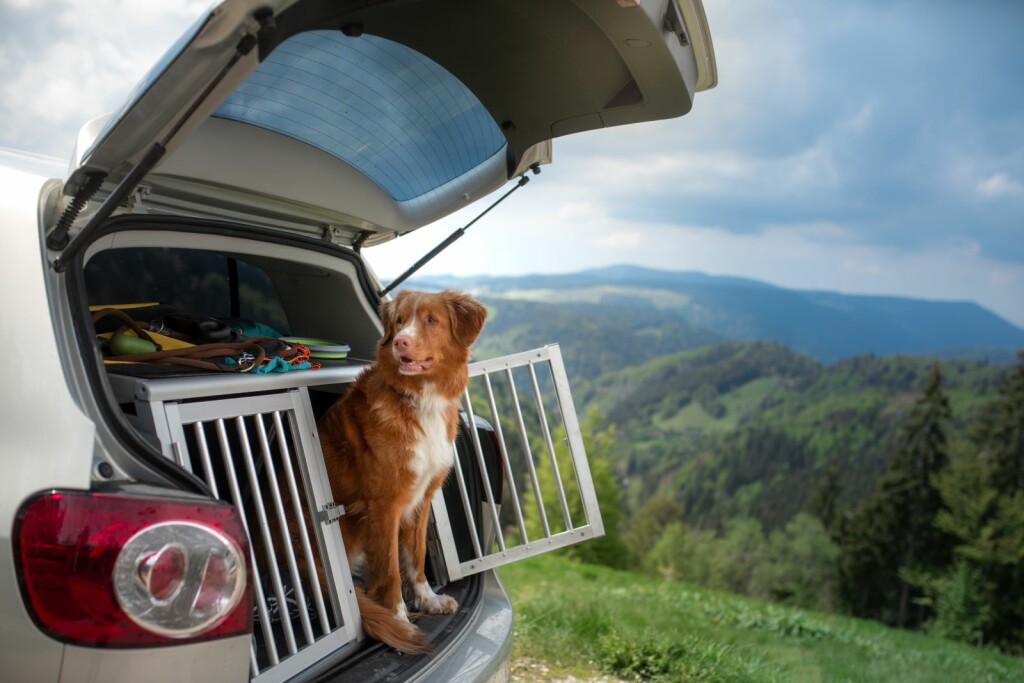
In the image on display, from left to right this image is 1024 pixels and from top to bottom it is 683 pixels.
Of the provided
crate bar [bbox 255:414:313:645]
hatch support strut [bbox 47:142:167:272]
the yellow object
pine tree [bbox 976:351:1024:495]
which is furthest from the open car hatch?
pine tree [bbox 976:351:1024:495]

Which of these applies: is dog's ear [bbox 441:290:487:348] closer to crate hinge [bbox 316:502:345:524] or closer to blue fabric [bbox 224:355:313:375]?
blue fabric [bbox 224:355:313:375]

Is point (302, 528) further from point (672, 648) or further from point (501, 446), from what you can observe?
point (672, 648)

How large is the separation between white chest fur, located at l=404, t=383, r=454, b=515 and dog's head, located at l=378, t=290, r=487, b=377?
11 cm

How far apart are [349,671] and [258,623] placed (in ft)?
1.69

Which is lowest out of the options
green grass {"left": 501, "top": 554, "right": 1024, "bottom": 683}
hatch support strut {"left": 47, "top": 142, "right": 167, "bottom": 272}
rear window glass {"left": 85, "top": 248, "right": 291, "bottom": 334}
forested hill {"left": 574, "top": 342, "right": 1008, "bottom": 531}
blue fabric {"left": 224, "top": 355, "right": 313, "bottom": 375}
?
forested hill {"left": 574, "top": 342, "right": 1008, "bottom": 531}

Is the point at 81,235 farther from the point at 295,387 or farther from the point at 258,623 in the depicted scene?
the point at 258,623

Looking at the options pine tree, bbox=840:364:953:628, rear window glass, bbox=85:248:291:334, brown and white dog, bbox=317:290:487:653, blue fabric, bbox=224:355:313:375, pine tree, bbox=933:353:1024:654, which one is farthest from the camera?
pine tree, bbox=840:364:953:628

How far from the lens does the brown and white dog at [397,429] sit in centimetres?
247

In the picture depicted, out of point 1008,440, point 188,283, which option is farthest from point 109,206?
point 1008,440

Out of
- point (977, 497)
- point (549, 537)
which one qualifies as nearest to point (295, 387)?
point (549, 537)

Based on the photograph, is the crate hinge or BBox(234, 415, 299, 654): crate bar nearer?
BBox(234, 415, 299, 654): crate bar

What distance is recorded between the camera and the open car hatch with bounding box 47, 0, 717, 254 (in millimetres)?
1414

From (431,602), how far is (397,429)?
664 millimetres

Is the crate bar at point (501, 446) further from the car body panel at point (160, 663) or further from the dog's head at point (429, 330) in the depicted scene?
the car body panel at point (160, 663)
